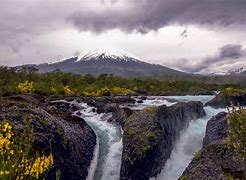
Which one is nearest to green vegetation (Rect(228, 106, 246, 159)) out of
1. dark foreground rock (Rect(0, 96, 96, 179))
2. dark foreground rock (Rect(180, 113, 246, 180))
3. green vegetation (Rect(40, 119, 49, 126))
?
dark foreground rock (Rect(180, 113, 246, 180))

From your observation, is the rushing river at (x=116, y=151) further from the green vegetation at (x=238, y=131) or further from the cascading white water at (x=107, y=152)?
the green vegetation at (x=238, y=131)

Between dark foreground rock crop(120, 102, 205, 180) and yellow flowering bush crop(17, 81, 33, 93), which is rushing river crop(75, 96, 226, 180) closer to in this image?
dark foreground rock crop(120, 102, 205, 180)

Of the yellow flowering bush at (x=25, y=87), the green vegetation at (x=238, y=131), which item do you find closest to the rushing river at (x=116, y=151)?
the green vegetation at (x=238, y=131)

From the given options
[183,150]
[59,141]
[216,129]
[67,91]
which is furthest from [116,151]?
[67,91]

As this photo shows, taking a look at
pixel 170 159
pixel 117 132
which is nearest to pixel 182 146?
pixel 170 159

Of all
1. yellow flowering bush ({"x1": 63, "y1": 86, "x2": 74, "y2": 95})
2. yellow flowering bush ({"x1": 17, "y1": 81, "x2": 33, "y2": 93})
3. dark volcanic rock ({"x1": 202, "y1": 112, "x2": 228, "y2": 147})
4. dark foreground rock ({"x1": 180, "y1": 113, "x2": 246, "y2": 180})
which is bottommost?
yellow flowering bush ({"x1": 63, "y1": 86, "x2": 74, "y2": 95})

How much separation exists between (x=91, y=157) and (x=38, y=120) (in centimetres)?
526

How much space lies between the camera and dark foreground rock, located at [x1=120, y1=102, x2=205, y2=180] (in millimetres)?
21781

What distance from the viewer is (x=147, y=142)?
22391 millimetres

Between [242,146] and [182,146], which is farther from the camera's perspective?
[182,146]

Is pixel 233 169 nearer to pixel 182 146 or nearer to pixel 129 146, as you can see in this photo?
pixel 129 146

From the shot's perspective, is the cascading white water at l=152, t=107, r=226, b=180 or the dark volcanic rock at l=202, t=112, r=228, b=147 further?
the cascading white water at l=152, t=107, r=226, b=180

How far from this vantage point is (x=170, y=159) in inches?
962

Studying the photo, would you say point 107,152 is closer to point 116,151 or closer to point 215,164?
point 116,151
